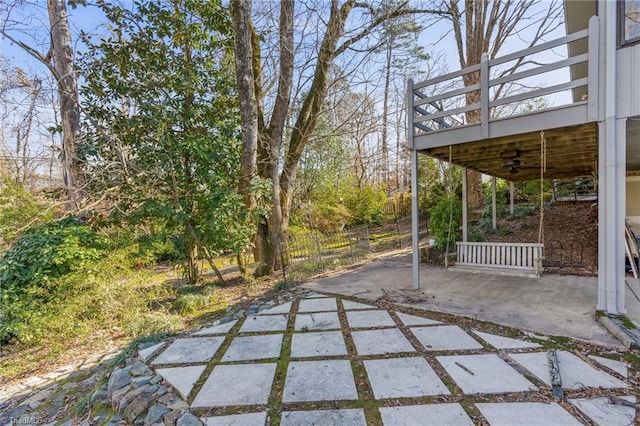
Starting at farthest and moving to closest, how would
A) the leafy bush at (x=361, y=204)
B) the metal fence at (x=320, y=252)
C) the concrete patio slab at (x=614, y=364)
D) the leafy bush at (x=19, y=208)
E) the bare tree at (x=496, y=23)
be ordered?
the leafy bush at (x=361, y=204)
the bare tree at (x=496, y=23)
the metal fence at (x=320, y=252)
the leafy bush at (x=19, y=208)
the concrete patio slab at (x=614, y=364)

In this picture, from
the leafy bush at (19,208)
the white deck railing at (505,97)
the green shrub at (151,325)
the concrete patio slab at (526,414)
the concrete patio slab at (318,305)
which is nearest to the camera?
the concrete patio slab at (526,414)

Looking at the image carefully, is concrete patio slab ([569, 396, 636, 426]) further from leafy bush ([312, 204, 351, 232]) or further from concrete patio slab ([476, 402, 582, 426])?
leafy bush ([312, 204, 351, 232])

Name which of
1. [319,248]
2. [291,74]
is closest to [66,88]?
[291,74]

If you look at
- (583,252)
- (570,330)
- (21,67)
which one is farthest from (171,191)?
(583,252)

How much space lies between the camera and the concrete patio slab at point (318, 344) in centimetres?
291

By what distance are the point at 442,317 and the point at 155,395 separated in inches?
122

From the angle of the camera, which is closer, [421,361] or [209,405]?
[209,405]

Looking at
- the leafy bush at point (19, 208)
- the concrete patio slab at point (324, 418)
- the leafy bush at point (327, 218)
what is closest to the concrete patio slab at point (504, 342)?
the concrete patio slab at point (324, 418)

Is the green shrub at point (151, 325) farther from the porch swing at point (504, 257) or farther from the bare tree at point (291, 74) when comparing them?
the porch swing at point (504, 257)

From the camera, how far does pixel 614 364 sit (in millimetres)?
2525

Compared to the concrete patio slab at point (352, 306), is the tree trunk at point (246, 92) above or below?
above

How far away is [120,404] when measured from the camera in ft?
8.05

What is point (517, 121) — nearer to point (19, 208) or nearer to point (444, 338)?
point (444, 338)

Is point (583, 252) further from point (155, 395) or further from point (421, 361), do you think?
point (155, 395)
